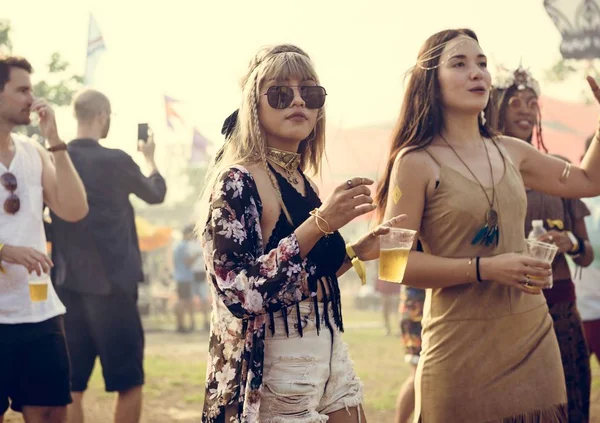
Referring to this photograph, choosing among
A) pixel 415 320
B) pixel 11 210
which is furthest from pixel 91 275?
pixel 415 320

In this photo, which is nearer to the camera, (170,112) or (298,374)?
(298,374)

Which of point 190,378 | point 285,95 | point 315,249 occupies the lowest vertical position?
point 190,378

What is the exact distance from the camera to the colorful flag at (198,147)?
11.4 meters

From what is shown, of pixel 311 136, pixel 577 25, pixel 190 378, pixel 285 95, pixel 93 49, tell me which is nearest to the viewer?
pixel 285 95

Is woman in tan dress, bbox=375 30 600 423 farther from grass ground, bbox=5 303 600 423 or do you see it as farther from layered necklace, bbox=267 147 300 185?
grass ground, bbox=5 303 600 423

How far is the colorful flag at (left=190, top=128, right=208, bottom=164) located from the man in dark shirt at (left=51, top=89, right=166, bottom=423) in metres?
5.18

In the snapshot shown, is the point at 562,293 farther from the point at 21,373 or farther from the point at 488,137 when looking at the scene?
the point at 21,373

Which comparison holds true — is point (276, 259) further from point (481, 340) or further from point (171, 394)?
point (171, 394)

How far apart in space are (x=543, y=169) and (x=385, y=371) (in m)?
7.23

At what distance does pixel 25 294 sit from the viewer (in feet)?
15.4

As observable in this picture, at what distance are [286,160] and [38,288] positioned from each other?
193 cm

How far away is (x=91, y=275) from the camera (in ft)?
19.6

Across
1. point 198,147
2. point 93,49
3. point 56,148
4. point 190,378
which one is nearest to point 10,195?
point 56,148

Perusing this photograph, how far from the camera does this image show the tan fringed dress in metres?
3.68
